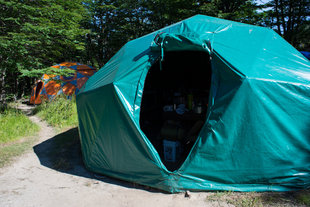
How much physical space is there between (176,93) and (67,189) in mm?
3495

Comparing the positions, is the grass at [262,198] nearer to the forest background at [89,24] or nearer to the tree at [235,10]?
the forest background at [89,24]

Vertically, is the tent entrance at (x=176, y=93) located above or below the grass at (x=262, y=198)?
above

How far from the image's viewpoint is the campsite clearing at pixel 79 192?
2.67 metres

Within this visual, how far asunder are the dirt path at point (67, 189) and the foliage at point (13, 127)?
1425 millimetres

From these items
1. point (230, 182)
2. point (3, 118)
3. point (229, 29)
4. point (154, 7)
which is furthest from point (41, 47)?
point (154, 7)

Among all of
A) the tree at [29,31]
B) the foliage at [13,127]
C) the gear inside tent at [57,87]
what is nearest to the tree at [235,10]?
the tree at [29,31]

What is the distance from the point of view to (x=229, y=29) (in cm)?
371

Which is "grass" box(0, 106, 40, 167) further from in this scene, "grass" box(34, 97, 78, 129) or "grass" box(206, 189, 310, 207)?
"grass" box(206, 189, 310, 207)

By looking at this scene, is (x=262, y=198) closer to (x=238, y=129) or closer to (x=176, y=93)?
(x=238, y=129)

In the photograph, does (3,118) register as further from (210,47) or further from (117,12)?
(117,12)

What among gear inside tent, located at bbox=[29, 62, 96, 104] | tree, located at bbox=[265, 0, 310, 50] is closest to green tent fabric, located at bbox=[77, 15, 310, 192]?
gear inside tent, located at bbox=[29, 62, 96, 104]

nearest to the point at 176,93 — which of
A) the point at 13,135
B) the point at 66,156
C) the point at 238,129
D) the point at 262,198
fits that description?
the point at 238,129

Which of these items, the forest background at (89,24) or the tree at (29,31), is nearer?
the tree at (29,31)

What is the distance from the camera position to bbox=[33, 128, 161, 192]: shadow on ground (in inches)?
141
